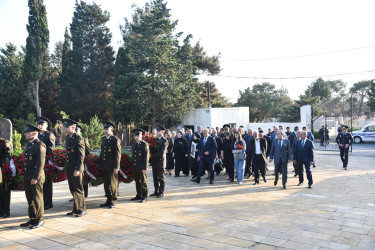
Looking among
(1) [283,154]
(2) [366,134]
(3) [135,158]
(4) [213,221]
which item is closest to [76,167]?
(3) [135,158]

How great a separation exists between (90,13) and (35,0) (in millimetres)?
5615

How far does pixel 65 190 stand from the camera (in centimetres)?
961

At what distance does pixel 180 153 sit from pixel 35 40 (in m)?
25.4

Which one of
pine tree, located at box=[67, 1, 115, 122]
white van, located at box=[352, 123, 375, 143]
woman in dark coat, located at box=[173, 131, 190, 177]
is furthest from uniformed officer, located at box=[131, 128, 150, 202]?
white van, located at box=[352, 123, 375, 143]

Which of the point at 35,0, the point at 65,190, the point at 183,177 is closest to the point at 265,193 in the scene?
the point at 183,177

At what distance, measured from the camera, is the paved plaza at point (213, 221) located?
5.01 meters

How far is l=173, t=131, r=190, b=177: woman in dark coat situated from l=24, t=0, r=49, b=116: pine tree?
2440cm

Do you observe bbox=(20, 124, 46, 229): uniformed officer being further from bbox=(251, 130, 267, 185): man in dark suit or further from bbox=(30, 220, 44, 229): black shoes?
bbox=(251, 130, 267, 185): man in dark suit

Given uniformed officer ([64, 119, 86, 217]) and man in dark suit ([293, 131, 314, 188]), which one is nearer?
uniformed officer ([64, 119, 86, 217])

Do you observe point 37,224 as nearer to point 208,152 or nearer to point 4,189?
point 4,189

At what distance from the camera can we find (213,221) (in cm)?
615

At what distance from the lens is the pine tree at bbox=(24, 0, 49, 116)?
30.8 metres

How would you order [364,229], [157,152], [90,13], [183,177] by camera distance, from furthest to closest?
[90,13], [183,177], [157,152], [364,229]

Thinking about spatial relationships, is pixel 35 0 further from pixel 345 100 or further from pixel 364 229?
pixel 345 100
